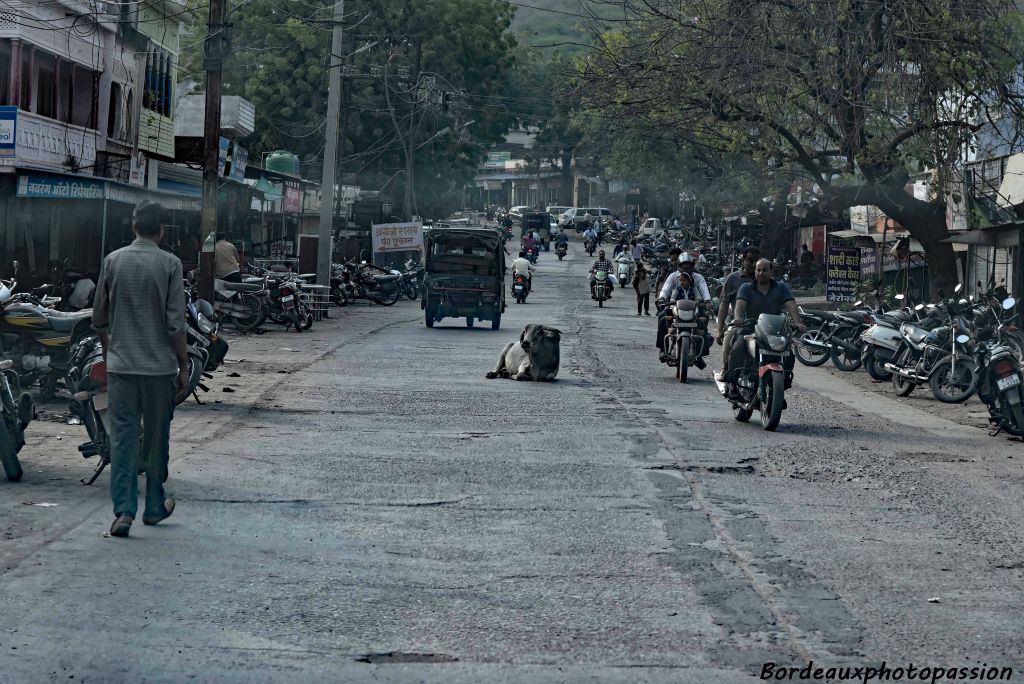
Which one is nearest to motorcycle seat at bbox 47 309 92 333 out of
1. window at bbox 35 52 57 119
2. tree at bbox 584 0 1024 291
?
tree at bbox 584 0 1024 291

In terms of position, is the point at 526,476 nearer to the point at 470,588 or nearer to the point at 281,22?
the point at 470,588

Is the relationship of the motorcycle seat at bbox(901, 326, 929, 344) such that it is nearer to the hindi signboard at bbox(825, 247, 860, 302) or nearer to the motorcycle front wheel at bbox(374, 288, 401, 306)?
the hindi signboard at bbox(825, 247, 860, 302)

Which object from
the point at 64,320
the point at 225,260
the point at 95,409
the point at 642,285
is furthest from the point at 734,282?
the point at 642,285

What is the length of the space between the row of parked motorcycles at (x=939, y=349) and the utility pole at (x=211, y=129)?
9.78 metres

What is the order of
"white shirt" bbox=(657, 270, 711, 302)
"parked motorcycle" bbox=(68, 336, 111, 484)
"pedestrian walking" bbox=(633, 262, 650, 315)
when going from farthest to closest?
"pedestrian walking" bbox=(633, 262, 650, 315), "white shirt" bbox=(657, 270, 711, 302), "parked motorcycle" bbox=(68, 336, 111, 484)

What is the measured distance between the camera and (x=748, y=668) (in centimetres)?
541

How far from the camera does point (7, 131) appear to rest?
25188 mm

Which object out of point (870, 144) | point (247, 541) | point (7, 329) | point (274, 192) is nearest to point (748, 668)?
point (247, 541)

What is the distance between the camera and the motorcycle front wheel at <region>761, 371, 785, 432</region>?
13359 millimetres

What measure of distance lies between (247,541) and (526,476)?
298 cm

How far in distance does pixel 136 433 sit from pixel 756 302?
8.01m

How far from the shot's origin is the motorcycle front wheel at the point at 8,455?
9258 millimetres

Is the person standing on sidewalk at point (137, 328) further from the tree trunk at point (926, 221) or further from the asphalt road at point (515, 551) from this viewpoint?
the tree trunk at point (926, 221)

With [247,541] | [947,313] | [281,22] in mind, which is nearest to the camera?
[247,541]
